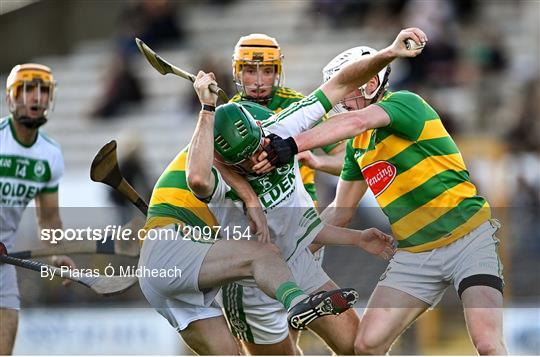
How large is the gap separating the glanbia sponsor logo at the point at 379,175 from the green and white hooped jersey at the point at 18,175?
2088 mm

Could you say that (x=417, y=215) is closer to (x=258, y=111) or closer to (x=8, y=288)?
(x=258, y=111)

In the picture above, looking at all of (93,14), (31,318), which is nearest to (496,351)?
(31,318)

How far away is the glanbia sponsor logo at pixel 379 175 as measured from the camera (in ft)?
22.6

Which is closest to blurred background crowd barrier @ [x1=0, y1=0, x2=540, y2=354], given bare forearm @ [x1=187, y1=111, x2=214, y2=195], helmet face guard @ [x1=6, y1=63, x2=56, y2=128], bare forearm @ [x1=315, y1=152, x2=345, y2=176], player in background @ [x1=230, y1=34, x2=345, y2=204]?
bare forearm @ [x1=315, y1=152, x2=345, y2=176]

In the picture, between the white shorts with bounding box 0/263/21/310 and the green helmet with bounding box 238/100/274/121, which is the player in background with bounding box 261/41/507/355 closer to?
the green helmet with bounding box 238/100/274/121

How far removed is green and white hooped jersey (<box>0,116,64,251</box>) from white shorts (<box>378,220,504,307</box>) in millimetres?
2225

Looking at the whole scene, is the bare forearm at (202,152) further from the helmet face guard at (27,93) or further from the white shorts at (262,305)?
the helmet face guard at (27,93)

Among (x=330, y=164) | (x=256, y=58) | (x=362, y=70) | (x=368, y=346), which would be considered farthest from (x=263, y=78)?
(x=368, y=346)

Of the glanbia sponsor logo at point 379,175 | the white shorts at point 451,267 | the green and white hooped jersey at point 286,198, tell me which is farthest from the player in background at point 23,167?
the white shorts at point 451,267

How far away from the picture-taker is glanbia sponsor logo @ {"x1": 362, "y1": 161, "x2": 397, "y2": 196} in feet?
22.6

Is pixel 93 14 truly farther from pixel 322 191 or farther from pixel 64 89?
pixel 322 191

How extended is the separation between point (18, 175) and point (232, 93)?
465 centimetres

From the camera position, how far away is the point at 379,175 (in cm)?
695

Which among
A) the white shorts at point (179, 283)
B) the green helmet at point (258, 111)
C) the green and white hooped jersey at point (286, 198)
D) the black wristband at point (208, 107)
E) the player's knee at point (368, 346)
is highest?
the black wristband at point (208, 107)
